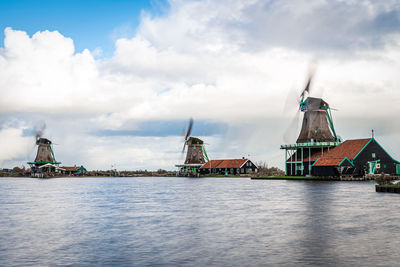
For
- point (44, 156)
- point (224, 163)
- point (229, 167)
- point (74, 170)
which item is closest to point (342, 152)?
point (229, 167)

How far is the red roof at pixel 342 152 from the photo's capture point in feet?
216

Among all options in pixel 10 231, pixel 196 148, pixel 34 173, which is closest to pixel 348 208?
pixel 10 231

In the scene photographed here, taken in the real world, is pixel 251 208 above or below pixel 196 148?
below

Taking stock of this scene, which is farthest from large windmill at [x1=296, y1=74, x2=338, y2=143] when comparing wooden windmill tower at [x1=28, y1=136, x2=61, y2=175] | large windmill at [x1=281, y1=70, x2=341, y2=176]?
wooden windmill tower at [x1=28, y1=136, x2=61, y2=175]

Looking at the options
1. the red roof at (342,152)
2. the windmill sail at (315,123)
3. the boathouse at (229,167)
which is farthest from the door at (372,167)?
the boathouse at (229,167)

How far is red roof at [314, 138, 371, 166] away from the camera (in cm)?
6574

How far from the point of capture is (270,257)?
1413cm

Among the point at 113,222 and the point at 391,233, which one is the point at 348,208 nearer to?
the point at 391,233

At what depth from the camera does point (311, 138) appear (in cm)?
7412

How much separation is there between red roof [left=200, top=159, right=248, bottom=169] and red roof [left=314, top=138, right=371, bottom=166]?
129 ft

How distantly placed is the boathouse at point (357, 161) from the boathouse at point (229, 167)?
1554 inches

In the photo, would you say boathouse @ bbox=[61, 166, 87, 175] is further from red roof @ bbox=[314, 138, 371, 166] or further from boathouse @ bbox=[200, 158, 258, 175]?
red roof @ bbox=[314, 138, 371, 166]

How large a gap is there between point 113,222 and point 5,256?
8.70m

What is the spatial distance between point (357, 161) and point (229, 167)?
155ft
